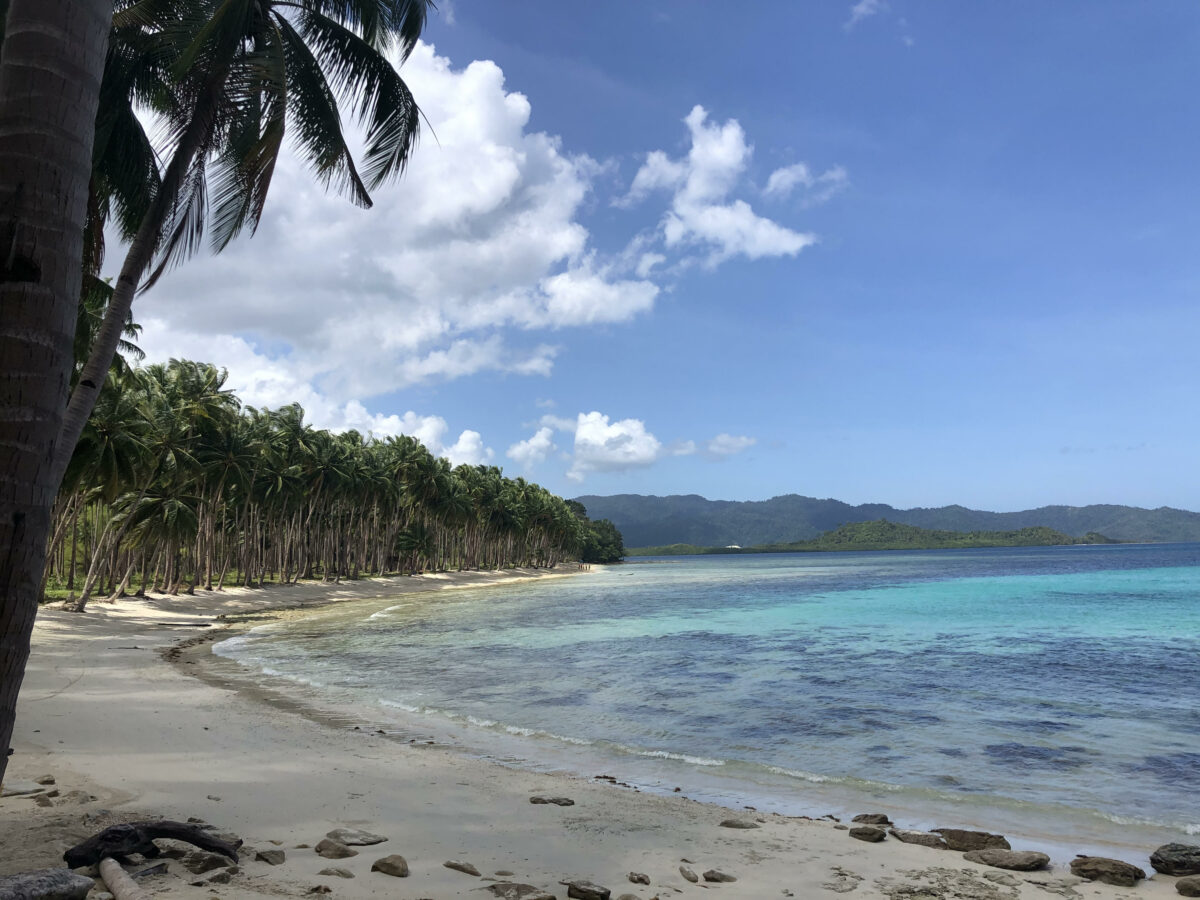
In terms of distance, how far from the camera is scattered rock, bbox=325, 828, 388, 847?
21.8 feet

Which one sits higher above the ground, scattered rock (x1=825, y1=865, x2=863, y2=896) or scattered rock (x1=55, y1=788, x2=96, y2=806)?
scattered rock (x1=55, y1=788, x2=96, y2=806)

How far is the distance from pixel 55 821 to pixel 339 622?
31.3m

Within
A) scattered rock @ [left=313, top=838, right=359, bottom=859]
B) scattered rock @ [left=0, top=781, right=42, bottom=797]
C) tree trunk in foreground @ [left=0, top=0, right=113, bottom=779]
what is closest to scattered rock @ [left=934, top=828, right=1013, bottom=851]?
scattered rock @ [left=313, top=838, right=359, bottom=859]

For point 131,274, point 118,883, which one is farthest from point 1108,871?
point 131,274

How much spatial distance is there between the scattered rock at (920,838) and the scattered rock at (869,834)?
0.16 meters

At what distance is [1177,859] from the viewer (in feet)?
24.1

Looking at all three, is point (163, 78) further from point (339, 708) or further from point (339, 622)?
point (339, 622)

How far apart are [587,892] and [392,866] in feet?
5.29

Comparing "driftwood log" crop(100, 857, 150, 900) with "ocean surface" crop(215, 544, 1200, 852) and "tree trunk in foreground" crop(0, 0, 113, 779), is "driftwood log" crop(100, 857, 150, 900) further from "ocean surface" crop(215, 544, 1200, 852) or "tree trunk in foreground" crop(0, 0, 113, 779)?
"ocean surface" crop(215, 544, 1200, 852)

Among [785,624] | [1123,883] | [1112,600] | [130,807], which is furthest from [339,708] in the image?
[1112,600]

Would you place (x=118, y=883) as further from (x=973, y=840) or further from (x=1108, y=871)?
(x=1108, y=871)

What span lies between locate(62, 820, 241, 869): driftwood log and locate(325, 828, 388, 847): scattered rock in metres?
0.88

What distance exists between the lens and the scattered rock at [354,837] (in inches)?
261

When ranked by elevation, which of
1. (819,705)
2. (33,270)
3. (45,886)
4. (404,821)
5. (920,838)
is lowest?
(819,705)
